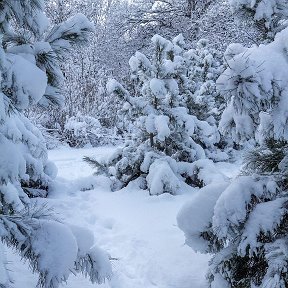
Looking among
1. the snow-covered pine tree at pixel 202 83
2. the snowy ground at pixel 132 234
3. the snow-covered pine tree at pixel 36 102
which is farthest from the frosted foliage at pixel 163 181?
the snow-covered pine tree at pixel 36 102

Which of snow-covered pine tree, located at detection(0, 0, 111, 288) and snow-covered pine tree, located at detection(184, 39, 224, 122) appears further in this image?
snow-covered pine tree, located at detection(184, 39, 224, 122)

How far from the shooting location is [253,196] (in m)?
2.46

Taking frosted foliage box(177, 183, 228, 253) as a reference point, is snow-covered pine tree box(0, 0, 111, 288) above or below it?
above

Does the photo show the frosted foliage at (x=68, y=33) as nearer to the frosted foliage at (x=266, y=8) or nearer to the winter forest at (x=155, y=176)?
the winter forest at (x=155, y=176)

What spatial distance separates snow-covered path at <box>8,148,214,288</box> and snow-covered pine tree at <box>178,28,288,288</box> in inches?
40.5

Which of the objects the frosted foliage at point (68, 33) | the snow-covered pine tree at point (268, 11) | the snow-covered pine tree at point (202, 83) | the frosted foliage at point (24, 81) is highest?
the snow-covered pine tree at point (268, 11)

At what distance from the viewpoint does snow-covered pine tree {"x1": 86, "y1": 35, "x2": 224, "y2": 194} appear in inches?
258

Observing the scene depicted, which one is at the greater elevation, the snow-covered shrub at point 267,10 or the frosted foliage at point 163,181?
the snow-covered shrub at point 267,10

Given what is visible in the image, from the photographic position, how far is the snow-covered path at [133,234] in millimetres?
3662

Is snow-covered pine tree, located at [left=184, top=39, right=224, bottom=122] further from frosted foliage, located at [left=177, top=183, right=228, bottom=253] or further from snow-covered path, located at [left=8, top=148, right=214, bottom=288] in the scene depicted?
frosted foliage, located at [left=177, top=183, right=228, bottom=253]

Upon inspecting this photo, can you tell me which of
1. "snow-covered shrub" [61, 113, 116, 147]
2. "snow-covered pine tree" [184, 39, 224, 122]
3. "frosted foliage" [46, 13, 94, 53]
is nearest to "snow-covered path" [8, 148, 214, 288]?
"frosted foliage" [46, 13, 94, 53]

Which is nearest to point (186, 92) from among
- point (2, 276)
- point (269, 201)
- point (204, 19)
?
point (269, 201)

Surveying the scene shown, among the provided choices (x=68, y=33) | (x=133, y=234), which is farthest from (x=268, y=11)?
(x=133, y=234)

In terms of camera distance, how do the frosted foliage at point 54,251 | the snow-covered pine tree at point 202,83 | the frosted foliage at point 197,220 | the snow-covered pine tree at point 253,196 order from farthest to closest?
the snow-covered pine tree at point 202,83, the frosted foliage at point 197,220, the snow-covered pine tree at point 253,196, the frosted foliage at point 54,251
